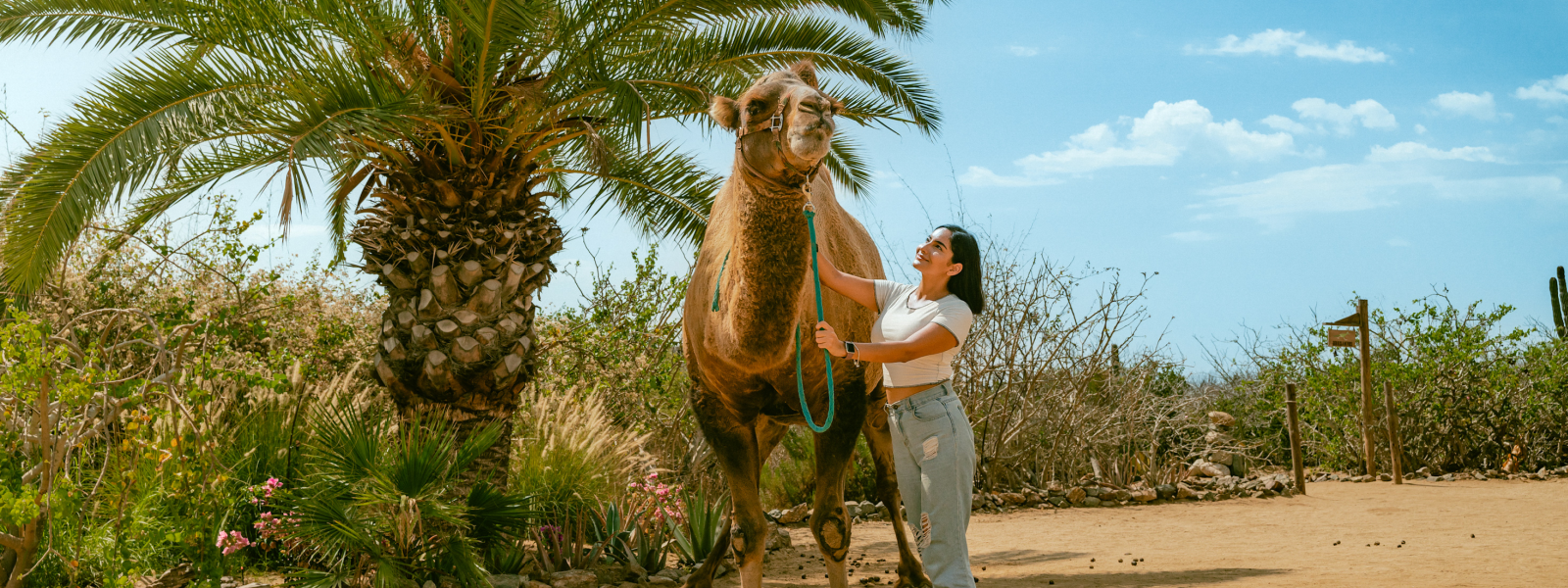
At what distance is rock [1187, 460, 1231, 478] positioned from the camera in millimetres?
14188

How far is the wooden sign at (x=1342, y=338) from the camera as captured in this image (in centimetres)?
1454

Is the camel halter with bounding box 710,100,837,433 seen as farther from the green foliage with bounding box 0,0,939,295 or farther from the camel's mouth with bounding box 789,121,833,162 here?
the green foliage with bounding box 0,0,939,295

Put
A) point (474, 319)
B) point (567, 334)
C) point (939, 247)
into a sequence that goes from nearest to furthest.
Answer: point (939, 247)
point (474, 319)
point (567, 334)

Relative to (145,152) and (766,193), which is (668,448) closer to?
Result: (145,152)

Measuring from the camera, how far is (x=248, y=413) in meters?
7.30

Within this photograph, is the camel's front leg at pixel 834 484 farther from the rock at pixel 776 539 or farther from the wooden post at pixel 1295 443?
the wooden post at pixel 1295 443

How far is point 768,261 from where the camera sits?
396cm

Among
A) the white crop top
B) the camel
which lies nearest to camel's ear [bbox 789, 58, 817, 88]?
the camel

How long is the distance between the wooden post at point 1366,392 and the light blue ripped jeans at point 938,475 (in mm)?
12981

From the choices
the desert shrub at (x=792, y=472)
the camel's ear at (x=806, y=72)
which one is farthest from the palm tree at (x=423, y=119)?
the desert shrub at (x=792, y=472)

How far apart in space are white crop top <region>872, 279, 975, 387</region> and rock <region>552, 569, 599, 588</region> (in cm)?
313

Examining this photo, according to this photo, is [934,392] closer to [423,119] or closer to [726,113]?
[726,113]

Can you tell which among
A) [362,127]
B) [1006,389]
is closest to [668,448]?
[1006,389]

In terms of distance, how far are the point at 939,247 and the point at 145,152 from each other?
4706 mm
